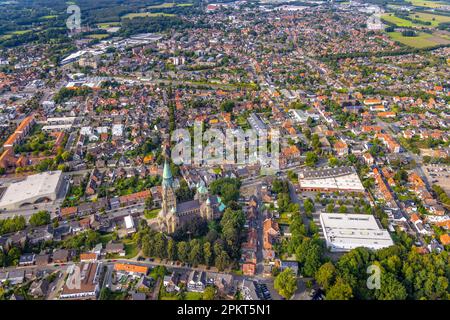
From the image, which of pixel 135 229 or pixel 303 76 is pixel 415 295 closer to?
pixel 135 229

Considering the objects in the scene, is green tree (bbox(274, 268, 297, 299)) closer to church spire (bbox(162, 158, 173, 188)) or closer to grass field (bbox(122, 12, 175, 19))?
church spire (bbox(162, 158, 173, 188))

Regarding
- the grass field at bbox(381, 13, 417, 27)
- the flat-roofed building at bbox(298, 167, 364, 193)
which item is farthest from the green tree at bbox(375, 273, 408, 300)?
the grass field at bbox(381, 13, 417, 27)

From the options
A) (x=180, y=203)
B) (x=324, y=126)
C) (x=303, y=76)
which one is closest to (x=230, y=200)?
(x=180, y=203)

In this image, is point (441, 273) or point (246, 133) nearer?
point (441, 273)

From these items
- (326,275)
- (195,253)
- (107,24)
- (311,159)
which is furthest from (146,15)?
(326,275)

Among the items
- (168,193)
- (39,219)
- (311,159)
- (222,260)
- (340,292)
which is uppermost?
(168,193)

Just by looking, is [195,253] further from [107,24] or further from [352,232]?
[107,24]
